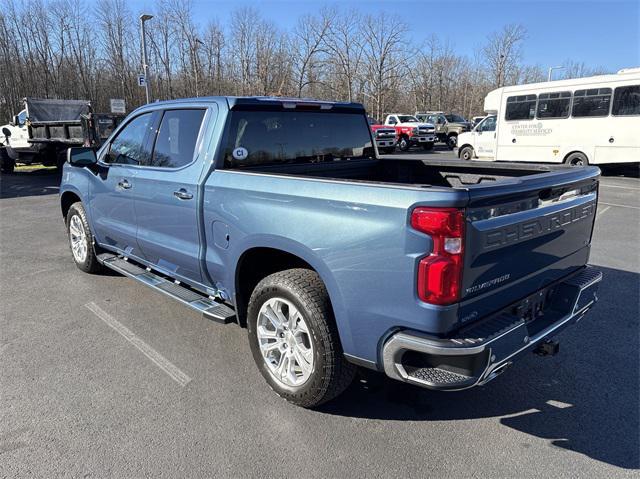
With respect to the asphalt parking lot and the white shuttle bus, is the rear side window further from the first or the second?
the white shuttle bus

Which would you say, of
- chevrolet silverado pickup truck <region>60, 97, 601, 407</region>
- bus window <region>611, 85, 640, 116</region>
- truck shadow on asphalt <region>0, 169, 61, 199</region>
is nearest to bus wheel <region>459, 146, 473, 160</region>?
bus window <region>611, 85, 640, 116</region>

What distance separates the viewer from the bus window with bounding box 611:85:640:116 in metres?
14.2

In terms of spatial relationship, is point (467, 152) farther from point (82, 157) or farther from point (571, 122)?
point (82, 157)

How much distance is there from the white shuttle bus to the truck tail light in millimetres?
15225

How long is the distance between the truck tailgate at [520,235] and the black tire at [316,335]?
78 centimetres

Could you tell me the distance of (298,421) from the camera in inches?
114

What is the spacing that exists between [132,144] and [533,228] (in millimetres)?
3643

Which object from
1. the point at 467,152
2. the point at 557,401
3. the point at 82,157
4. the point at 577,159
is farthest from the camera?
the point at 467,152

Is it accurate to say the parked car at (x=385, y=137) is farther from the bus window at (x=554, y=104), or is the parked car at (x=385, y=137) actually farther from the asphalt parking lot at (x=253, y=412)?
the asphalt parking lot at (x=253, y=412)

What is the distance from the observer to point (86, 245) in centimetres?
546

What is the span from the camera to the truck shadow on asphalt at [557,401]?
2.75m

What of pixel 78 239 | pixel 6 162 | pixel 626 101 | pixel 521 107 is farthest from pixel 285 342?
pixel 6 162

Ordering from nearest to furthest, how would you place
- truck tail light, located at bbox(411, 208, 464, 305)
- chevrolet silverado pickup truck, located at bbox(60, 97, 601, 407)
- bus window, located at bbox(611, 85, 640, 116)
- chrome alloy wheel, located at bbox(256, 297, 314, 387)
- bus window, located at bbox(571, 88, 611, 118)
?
truck tail light, located at bbox(411, 208, 464, 305) → chevrolet silverado pickup truck, located at bbox(60, 97, 601, 407) → chrome alloy wheel, located at bbox(256, 297, 314, 387) → bus window, located at bbox(611, 85, 640, 116) → bus window, located at bbox(571, 88, 611, 118)

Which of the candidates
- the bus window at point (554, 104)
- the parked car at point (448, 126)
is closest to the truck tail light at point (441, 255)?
the bus window at point (554, 104)
